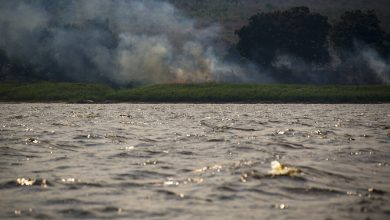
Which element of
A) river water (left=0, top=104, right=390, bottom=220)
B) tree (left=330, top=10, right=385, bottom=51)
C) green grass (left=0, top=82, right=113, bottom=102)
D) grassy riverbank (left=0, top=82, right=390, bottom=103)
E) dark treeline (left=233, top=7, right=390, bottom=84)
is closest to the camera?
river water (left=0, top=104, right=390, bottom=220)

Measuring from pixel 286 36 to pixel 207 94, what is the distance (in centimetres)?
3218

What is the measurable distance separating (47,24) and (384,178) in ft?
420

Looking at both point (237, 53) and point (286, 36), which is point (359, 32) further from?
point (237, 53)

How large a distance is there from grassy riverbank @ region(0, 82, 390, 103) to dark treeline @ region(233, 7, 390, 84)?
2038 centimetres

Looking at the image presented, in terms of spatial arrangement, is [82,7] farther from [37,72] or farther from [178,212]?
[178,212]

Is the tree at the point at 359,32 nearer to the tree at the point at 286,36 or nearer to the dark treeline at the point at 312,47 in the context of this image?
the dark treeline at the point at 312,47

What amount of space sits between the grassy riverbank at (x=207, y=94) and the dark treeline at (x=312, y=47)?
20.4 metres

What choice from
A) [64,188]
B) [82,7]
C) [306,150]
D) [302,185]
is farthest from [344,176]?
[82,7]

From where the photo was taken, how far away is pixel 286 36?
120 metres

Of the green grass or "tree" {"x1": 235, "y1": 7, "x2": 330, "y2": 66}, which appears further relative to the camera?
"tree" {"x1": 235, "y1": 7, "x2": 330, "y2": 66}

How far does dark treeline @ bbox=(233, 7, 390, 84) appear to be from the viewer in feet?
397

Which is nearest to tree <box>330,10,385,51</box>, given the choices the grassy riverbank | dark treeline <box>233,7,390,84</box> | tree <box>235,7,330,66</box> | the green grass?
dark treeline <box>233,7,390,84</box>

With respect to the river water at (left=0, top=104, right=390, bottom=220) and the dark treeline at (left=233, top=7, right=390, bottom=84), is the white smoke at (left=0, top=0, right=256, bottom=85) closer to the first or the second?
the dark treeline at (left=233, top=7, right=390, bottom=84)

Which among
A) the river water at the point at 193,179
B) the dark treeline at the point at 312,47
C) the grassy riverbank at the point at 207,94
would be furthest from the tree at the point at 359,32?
the river water at the point at 193,179
